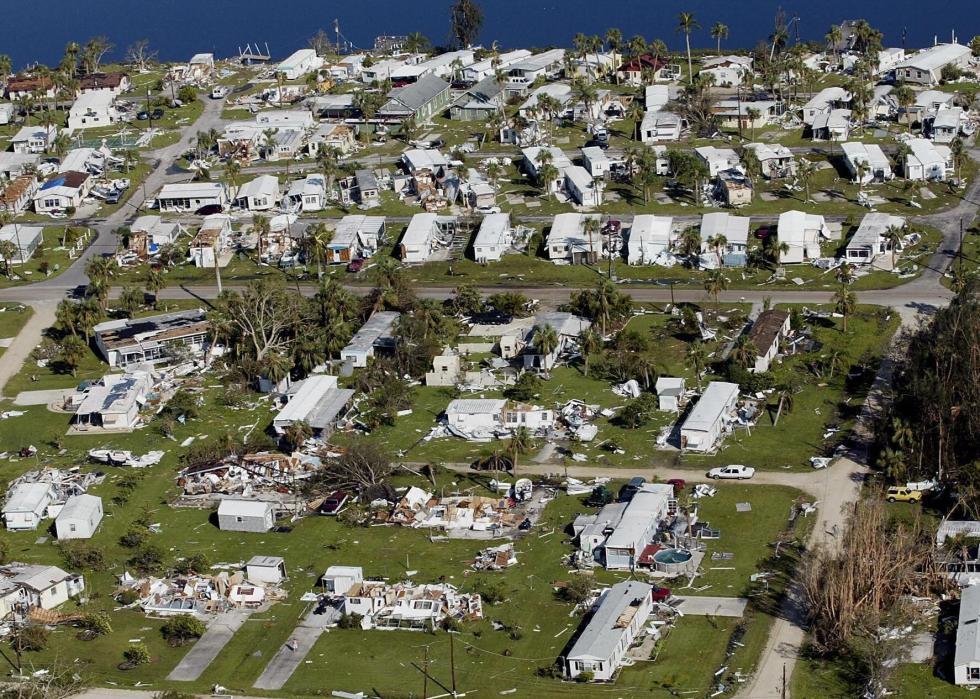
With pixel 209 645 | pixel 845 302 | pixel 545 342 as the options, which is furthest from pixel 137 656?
pixel 845 302

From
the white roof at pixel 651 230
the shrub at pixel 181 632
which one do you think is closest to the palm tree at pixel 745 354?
the white roof at pixel 651 230

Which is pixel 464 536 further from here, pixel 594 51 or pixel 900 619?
pixel 594 51

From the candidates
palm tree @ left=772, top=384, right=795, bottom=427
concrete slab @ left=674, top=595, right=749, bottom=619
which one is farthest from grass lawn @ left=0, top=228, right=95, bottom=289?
concrete slab @ left=674, top=595, right=749, bottom=619

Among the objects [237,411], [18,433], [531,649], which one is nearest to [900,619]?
[531,649]

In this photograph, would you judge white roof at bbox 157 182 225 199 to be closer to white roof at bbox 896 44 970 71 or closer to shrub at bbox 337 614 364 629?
white roof at bbox 896 44 970 71

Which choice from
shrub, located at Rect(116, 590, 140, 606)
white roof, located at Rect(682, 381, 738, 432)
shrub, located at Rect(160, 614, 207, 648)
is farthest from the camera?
white roof, located at Rect(682, 381, 738, 432)
